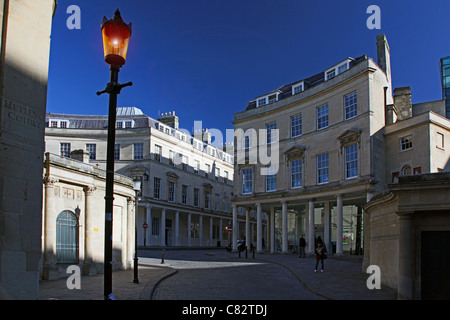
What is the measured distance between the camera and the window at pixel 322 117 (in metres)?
35.7

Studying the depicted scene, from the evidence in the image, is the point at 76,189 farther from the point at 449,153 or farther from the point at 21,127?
the point at 449,153

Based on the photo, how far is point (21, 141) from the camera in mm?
7312

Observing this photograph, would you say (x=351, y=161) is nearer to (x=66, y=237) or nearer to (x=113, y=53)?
(x=66, y=237)

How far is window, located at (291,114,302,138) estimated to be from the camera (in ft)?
125

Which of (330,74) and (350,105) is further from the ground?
(330,74)

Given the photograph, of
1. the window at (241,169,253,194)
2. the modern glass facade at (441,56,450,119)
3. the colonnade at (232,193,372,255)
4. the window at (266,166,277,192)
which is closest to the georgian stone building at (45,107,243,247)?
the window at (241,169,253,194)


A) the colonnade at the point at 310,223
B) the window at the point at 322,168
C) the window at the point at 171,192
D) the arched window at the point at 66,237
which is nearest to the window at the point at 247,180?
the colonnade at the point at 310,223

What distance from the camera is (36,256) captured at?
7477mm

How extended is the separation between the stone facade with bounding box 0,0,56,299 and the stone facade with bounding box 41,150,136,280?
30.4ft

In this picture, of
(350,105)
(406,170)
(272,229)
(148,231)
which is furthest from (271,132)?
(148,231)

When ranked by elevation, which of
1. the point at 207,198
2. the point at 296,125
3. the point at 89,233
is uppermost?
the point at 296,125

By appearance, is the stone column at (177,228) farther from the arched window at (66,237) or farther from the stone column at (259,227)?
the arched window at (66,237)

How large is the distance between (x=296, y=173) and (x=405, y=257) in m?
25.7
